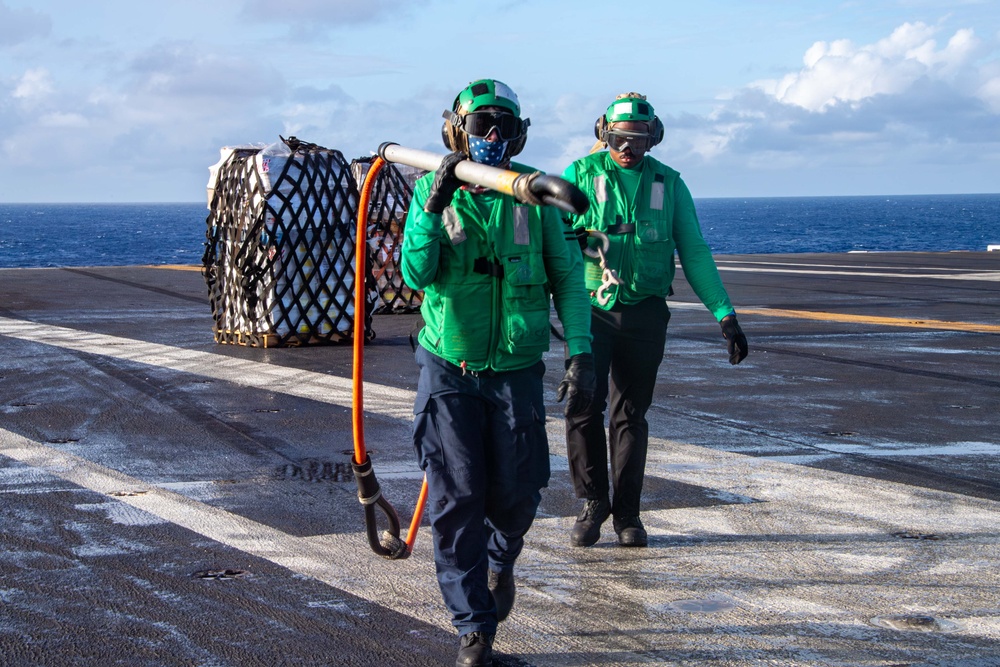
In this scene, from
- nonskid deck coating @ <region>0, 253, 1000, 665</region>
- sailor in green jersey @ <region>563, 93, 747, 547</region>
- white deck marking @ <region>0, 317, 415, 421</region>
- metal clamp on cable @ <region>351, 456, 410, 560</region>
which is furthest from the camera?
white deck marking @ <region>0, 317, 415, 421</region>

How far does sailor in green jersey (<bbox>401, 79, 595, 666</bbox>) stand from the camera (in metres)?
4.38

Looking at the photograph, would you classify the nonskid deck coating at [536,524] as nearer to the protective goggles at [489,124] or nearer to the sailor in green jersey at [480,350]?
the sailor in green jersey at [480,350]

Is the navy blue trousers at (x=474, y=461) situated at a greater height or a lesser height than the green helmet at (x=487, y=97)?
lesser

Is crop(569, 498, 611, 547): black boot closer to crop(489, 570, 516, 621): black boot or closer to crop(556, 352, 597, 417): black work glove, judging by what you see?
crop(489, 570, 516, 621): black boot

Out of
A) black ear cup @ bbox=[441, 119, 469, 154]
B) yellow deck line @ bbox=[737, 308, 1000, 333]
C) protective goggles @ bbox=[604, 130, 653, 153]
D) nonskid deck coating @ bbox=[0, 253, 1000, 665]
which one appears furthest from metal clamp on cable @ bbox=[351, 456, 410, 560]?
yellow deck line @ bbox=[737, 308, 1000, 333]

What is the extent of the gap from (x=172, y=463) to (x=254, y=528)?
1680mm

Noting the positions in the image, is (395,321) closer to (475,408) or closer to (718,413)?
(718,413)

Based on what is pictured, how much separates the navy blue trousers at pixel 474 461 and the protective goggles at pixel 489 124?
81 cm

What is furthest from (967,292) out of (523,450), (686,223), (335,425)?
(523,450)

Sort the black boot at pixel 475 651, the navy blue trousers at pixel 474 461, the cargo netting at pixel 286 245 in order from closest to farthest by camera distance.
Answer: the black boot at pixel 475 651 → the navy blue trousers at pixel 474 461 → the cargo netting at pixel 286 245

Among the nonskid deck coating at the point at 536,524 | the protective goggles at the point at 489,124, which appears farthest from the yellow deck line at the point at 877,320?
the protective goggles at the point at 489,124

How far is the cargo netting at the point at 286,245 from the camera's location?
13.0m

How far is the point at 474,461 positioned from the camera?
4.40 m

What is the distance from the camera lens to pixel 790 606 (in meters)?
4.84
